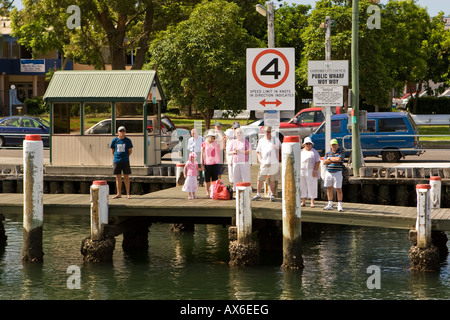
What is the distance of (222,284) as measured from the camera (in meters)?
17.4

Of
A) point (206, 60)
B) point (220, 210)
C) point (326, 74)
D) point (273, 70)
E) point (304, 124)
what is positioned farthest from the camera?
point (206, 60)

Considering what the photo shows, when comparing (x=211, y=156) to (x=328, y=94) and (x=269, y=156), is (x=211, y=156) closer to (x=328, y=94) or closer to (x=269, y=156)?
(x=269, y=156)

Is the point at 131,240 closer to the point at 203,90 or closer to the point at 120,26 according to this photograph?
the point at 203,90

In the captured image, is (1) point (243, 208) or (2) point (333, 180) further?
(2) point (333, 180)

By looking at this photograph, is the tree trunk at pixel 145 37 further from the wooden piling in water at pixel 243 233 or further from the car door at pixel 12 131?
the wooden piling in water at pixel 243 233

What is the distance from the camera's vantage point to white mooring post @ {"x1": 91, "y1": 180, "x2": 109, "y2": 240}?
18.4 metres

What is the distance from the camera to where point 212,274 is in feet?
60.6

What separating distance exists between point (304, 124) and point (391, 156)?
4.59 meters

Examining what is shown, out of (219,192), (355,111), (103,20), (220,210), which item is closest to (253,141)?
(355,111)

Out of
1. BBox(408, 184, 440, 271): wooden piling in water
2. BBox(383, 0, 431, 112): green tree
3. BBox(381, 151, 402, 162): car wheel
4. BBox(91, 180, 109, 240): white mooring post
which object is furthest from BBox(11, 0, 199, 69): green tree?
BBox(408, 184, 440, 271): wooden piling in water

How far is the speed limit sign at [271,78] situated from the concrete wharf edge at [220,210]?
2.62m
